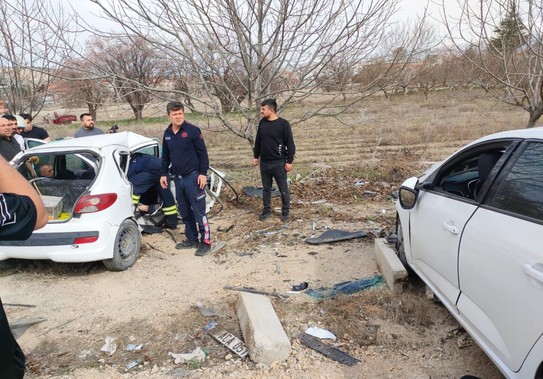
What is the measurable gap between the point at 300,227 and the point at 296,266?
1478 millimetres

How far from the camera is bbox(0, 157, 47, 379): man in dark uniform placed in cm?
135

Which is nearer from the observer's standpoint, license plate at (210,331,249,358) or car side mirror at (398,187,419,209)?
license plate at (210,331,249,358)

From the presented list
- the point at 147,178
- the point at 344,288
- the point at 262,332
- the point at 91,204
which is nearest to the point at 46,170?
the point at 147,178

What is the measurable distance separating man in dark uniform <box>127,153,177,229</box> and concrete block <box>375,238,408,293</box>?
10.2 ft

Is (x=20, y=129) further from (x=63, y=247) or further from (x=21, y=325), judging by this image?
(x=21, y=325)

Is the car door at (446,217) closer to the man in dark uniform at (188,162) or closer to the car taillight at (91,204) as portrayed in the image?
the man in dark uniform at (188,162)

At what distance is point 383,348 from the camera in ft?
10.0

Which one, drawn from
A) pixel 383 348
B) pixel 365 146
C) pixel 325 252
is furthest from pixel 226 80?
pixel 365 146

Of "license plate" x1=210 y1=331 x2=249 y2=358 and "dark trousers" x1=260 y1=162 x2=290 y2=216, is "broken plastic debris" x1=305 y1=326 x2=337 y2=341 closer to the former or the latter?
"license plate" x1=210 y1=331 x2=249 y2=358

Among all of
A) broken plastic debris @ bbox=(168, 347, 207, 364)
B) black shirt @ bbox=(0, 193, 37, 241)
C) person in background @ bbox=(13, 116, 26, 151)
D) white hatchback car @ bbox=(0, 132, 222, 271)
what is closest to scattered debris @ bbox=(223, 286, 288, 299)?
broken plastic debris @ bbox=(168, 347, 207, 364)

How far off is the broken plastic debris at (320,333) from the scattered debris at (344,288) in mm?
568

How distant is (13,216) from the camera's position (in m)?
1.36

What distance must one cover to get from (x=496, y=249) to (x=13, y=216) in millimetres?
2292

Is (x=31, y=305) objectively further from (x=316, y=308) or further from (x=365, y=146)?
(x=365, y=146)
